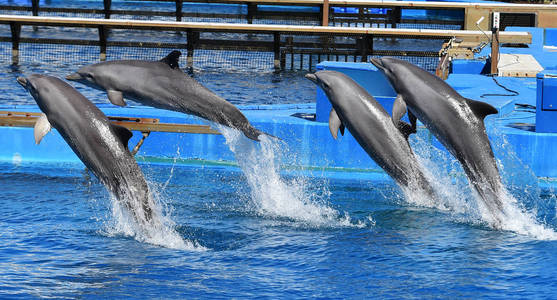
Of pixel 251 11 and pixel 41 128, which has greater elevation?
pixel 251 11

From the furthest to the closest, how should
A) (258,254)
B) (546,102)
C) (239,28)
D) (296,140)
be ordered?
1. (239,28)
2. (296,140)
3. (546,102)
4. (258,254)

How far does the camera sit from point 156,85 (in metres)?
7.34

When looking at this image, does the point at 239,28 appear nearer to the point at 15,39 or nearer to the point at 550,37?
the point at 15,39

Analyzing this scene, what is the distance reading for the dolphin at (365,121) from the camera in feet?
26.1

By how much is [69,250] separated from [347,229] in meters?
2.67

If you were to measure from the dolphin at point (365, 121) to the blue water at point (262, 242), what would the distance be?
0.76 metres

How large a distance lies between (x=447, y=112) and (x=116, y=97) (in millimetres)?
2905

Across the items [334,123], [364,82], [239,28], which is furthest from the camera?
[239,28]

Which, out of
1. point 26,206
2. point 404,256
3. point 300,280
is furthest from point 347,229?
point 26,206

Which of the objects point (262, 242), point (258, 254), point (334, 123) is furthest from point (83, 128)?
point (334, 123)

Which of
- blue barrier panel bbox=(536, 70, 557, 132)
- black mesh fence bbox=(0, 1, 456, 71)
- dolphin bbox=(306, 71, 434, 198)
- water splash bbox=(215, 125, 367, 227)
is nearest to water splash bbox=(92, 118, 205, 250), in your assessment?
water splash bbox=(215, 125, 367, 227)

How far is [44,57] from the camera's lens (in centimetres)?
2089

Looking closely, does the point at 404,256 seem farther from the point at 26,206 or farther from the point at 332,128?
the point at 26,206

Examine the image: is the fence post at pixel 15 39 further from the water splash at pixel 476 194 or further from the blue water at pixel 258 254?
the water splash at pixel 476 194
